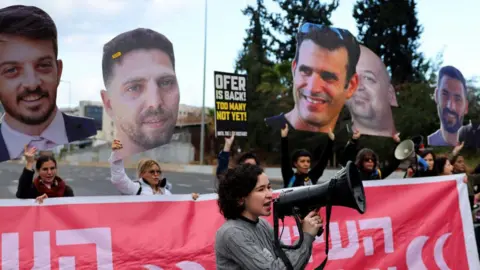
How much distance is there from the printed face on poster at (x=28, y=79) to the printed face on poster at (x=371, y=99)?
4.49 metres

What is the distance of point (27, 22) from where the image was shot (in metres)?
5.91

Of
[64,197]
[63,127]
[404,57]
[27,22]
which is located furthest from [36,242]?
[404,57]

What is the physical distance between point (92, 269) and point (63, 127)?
2038 mm

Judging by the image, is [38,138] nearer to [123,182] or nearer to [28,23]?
[28,23]

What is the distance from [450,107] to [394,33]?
27326 mm

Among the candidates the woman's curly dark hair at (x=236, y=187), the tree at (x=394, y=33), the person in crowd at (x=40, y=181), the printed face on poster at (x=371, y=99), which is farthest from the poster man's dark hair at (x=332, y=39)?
the tree at (x=394, y=33)

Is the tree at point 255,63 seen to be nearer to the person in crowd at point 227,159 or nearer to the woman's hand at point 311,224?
the person in crowd at point 227,159

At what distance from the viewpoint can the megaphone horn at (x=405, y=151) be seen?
6.91 meters

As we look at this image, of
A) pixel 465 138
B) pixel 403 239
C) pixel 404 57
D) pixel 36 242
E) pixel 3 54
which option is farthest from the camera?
pixel 404 57

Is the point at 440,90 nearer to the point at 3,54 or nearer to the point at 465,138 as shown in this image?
the point at 465,138

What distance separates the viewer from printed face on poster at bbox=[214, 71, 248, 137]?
6.59m

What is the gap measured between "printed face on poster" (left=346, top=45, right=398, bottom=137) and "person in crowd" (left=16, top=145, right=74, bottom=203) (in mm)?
5068

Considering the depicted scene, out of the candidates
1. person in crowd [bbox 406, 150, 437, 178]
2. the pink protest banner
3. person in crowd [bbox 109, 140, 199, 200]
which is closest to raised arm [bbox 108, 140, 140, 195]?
person in crowd [bbox 109, 140, 199, 200]

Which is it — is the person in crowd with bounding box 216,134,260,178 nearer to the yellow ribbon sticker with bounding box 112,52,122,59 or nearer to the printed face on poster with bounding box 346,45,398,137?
the yellow ribbon sticker with bounding box 112,52,122,59
